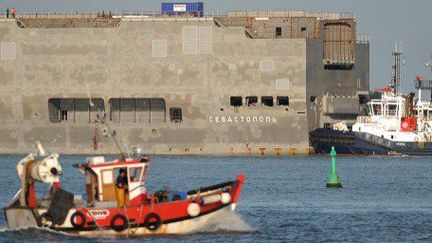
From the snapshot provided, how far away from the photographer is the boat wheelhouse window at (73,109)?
142625 mm

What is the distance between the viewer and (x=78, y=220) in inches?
2151

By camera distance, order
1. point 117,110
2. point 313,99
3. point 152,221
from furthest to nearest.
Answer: point 117,110, point 313,99, point 152,221

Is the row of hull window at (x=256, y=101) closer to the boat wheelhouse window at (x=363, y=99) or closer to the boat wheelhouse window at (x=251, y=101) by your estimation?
the boat wheelhouse window at (x=251, y=101)

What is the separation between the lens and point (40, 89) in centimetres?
14188

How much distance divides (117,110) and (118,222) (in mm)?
89005

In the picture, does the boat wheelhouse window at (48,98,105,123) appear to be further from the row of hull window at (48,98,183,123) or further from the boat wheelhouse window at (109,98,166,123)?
the boat wheelhouse window at (109,98,166,123)

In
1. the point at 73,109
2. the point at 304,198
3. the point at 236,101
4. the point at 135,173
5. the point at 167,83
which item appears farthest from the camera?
the point at 73,109

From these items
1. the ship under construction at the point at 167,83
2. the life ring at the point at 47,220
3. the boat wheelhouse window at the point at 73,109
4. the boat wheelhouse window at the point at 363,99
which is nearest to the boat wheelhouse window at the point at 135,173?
the life ring at the point at 47,220

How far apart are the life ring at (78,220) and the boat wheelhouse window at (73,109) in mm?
87603

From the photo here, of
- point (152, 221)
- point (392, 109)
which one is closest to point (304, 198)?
point (152, 221)

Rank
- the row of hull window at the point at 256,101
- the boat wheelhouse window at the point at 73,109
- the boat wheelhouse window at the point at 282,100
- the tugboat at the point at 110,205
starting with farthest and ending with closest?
the boat wheelhouse window at the point at 73,109, the row of hull window at the point at 256,101, the boat wheelhouse window at the point at 282,100, the tugboat at the point at 110,205

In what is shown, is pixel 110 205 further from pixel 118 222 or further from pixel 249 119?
pixel 249 119

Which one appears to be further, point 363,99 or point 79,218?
point 363,99

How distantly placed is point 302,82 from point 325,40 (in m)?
7.78
